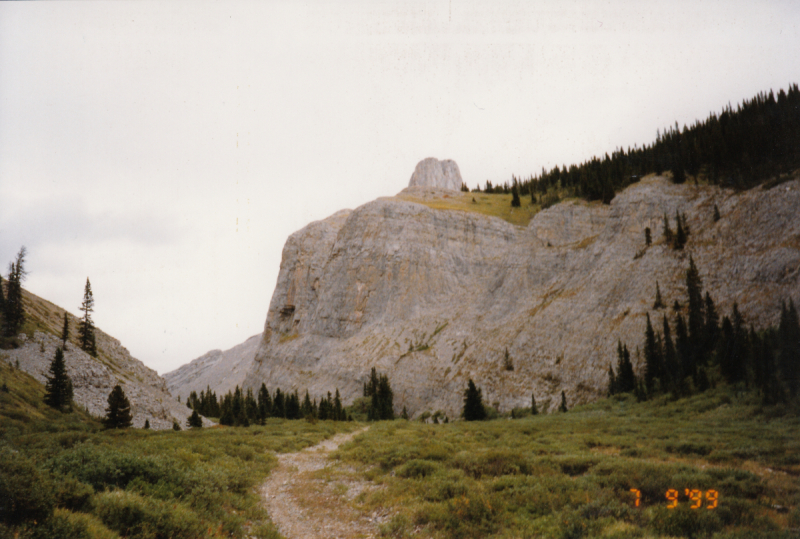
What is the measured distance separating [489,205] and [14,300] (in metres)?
91.7

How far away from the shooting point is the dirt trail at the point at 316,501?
10.8 m

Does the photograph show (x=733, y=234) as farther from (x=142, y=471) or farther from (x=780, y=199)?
(x=142, y=471)

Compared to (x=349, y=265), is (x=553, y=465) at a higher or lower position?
lower

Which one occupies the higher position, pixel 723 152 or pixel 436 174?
pixel 436 174

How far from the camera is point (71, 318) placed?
60188mm

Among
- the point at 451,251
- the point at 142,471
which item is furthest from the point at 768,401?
the point at 451,251

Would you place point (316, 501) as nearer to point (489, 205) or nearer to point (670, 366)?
point (670, 366)

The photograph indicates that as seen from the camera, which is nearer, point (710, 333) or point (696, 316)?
point (710, 333)

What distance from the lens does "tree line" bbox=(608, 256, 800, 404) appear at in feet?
81.6

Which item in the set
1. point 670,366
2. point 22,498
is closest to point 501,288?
point 670,366

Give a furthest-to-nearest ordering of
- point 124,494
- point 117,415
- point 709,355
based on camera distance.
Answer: point 709,355 < point 117,415 < point 124,494

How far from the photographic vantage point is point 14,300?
40844 mm

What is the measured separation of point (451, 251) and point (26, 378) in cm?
6952

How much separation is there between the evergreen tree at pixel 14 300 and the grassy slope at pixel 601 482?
39482mm
